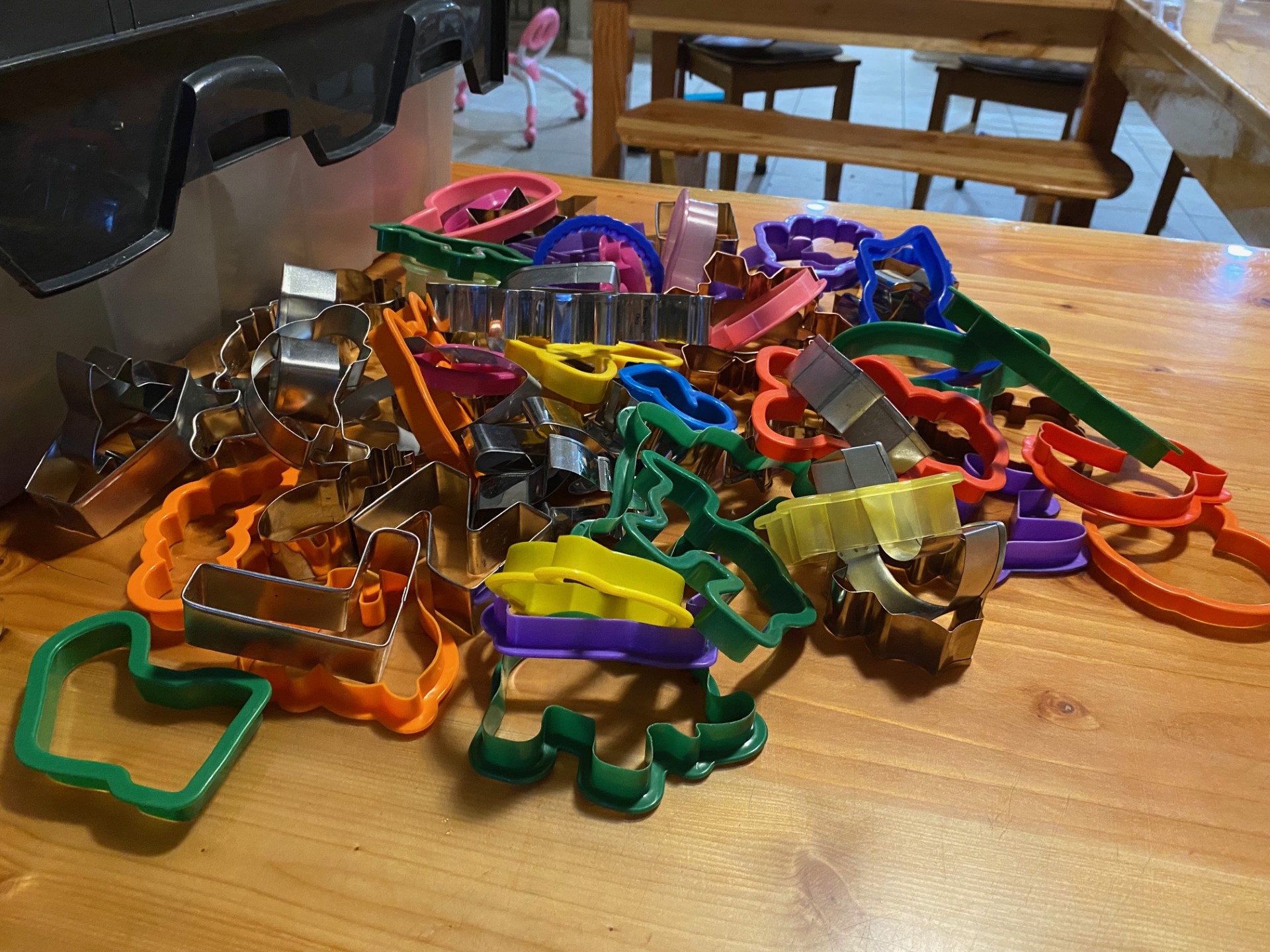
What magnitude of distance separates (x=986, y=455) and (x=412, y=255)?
0.41m

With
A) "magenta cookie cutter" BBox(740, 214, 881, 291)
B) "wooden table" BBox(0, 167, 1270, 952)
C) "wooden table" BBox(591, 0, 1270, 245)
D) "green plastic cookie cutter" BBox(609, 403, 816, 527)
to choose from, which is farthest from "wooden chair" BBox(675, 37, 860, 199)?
"wooden table" BBox(0, 167, 1270, 952)

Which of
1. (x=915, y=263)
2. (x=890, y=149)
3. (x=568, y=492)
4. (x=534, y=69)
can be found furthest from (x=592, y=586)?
(x=534, y=69)

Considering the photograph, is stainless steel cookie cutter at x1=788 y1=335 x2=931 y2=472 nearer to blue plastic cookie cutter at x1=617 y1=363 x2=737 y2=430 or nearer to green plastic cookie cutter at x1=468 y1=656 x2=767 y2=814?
blue plastic cookie cutter at x1=617 y1=363 x2=737 y2=430

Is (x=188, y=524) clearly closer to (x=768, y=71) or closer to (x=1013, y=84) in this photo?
(x=768, y=71)

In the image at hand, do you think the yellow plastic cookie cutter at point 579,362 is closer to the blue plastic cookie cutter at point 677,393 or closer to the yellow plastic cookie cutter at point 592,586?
the blue plastic cookie cutter at point 677,393

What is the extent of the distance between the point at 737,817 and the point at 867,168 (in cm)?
213

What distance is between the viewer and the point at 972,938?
12.0 inches

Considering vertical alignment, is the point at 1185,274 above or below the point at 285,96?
below

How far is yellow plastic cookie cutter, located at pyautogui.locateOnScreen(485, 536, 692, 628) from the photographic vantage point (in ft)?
1.22

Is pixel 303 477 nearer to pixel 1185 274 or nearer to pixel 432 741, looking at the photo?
pixel 432 741

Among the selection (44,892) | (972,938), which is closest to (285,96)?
(44,892)

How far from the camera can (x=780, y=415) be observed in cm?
52

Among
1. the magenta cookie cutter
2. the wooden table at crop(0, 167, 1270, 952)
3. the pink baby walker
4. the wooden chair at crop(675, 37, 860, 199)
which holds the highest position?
the magenta cookie cutter

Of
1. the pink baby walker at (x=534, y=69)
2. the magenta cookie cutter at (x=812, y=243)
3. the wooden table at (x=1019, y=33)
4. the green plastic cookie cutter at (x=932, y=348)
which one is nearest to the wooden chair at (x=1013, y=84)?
the wooden table at (x=1019, y=33)
